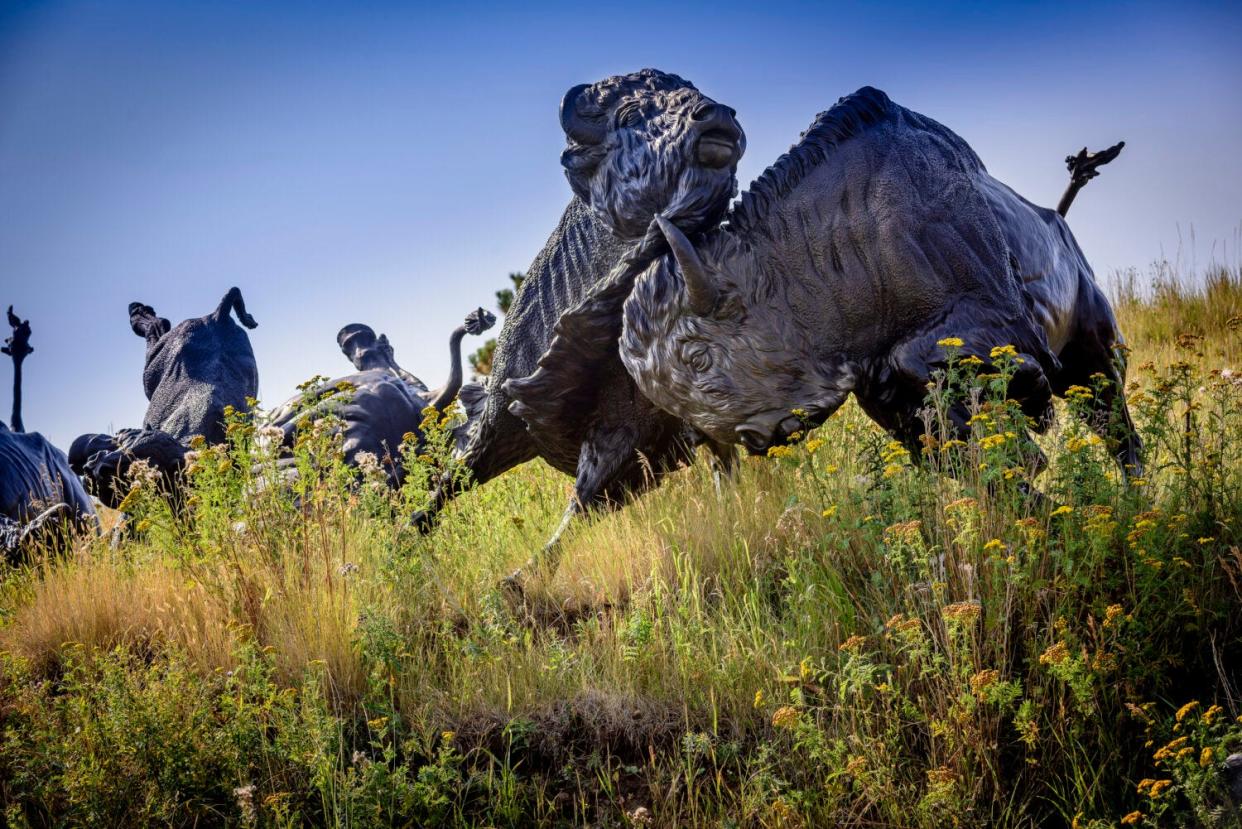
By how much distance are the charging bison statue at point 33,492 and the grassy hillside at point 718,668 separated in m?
2.33

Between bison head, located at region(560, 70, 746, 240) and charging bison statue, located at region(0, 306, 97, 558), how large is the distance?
163 inches

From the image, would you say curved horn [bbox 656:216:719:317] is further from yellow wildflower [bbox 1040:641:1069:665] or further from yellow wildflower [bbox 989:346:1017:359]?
yellow wildflower [bbox 1040:641:1069:665]

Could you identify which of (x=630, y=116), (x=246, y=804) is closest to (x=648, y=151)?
(x=630, y=116)

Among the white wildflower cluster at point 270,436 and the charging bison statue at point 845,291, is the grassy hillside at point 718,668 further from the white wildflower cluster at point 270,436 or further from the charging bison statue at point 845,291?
the charging bison statue at point 845,291

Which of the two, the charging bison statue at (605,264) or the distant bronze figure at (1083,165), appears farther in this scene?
the distant bronze figure at (1083,165)

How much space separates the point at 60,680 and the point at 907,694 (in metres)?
3.64

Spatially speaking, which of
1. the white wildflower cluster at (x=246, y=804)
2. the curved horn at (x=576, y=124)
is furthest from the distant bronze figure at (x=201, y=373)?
the white wildflower cluster at (x=246, y=804)

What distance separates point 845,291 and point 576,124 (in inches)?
63.0

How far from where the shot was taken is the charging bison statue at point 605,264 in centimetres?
459

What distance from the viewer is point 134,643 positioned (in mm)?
4738

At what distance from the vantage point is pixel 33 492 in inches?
308

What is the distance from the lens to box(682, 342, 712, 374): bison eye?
14.1ft

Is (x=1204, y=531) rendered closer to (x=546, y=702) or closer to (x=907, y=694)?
(x=907, y=694)

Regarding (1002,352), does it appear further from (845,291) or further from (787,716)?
(787,716)
